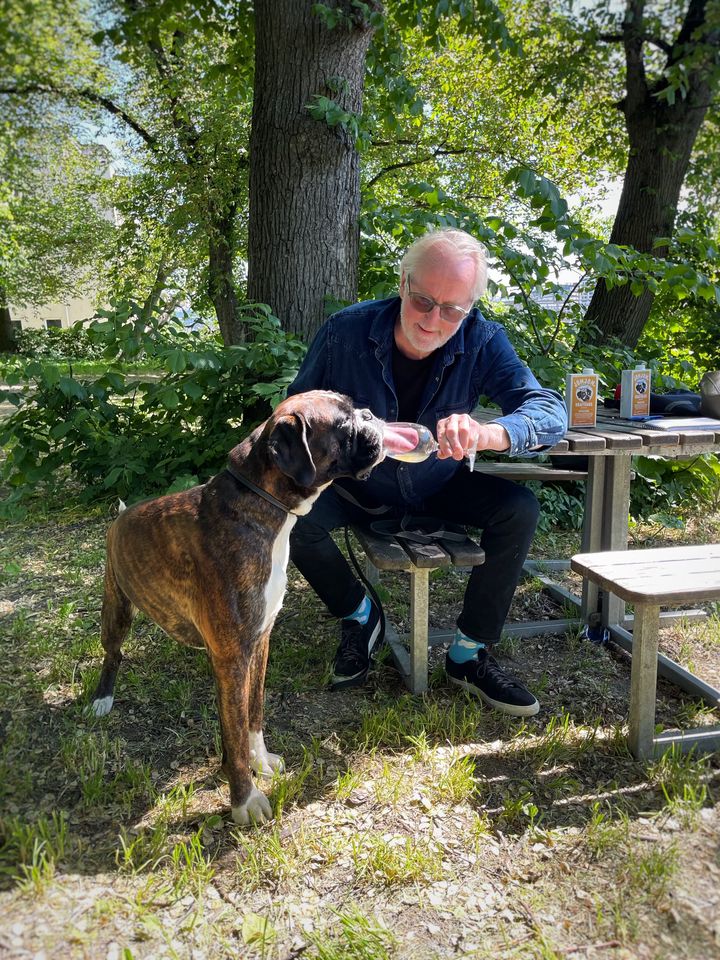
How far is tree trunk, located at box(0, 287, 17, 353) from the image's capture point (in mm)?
4484

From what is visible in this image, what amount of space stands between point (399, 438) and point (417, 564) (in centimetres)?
52

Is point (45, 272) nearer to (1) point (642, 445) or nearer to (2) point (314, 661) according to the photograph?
(2) point (314, 661)

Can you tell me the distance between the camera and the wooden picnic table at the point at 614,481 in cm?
319

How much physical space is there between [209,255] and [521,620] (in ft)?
24.5

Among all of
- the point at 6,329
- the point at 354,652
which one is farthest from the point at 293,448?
the point at 6,329

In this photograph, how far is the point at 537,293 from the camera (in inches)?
224

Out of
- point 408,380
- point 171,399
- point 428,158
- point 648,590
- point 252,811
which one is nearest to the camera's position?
point 252,811

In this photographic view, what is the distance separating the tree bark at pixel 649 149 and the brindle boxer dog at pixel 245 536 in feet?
17.0

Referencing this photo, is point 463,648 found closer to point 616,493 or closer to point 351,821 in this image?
point 351,821

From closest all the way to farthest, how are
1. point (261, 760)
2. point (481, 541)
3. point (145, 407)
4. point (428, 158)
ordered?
point (261, 760)
point (481, 541)
point (145, 407)
point (428, 158)

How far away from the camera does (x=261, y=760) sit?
99.3 inches

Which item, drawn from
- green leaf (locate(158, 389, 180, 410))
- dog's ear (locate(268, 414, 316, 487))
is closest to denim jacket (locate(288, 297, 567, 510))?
dog's ear (locate(268, 414, 316, 487))

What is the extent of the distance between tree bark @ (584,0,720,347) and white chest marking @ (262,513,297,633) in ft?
17.4

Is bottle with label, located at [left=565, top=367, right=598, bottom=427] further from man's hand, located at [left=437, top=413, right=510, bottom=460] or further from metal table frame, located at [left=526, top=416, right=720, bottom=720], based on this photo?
man's hand, located at [left=437, top=413, right=510, bottom=460]
